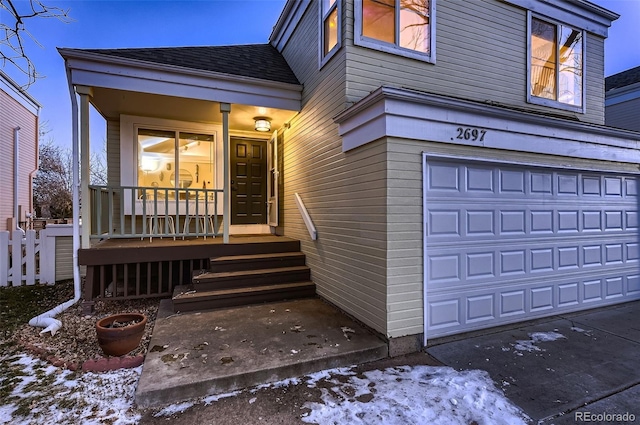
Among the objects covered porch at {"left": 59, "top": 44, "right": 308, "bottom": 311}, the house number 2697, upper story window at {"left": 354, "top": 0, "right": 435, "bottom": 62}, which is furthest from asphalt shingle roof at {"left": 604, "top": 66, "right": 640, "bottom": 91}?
covered porch at {"left": 59, "top": 44, "right": 308, "bottom": 311}

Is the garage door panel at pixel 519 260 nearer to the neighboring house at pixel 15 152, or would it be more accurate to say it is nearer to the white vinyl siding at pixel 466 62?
the white vinyl siding at pixel 466 62

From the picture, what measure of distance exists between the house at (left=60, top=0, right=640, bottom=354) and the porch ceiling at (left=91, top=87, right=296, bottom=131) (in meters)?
0.05

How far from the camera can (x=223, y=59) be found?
17.7 ft

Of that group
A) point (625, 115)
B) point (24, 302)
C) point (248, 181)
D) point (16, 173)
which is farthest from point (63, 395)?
point (625, 115)

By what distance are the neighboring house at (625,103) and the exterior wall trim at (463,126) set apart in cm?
608

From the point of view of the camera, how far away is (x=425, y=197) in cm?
341

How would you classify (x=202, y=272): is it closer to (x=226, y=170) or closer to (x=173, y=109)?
(x=226, y=170)

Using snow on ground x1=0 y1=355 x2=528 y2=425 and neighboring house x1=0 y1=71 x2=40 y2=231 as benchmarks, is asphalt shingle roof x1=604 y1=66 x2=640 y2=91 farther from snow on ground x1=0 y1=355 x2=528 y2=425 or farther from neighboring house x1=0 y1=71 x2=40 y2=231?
neighboring house x1=0 y1=71 x2=40 y2=231

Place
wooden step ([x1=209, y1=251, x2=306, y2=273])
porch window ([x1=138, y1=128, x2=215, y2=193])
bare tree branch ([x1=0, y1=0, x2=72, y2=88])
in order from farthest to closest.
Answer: porch window ([x1=138, y1=128, x2=215, y2=193]) < wooden step ([x1=209, y1=251, x2=306, y2=273]) < bare tree branch ([x1=0, y1=0, x2=72, y2=88])

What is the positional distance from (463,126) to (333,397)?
3.01m

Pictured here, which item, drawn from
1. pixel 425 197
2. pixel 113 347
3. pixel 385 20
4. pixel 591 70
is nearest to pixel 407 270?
pixel 425 197

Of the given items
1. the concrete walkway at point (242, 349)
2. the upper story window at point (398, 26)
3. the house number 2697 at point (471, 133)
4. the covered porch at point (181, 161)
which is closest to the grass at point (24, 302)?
the covered porch at point (181, 161)

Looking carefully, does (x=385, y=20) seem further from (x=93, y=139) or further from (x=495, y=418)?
(x=93, y=139)

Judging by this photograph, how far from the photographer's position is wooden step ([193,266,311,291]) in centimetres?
429
